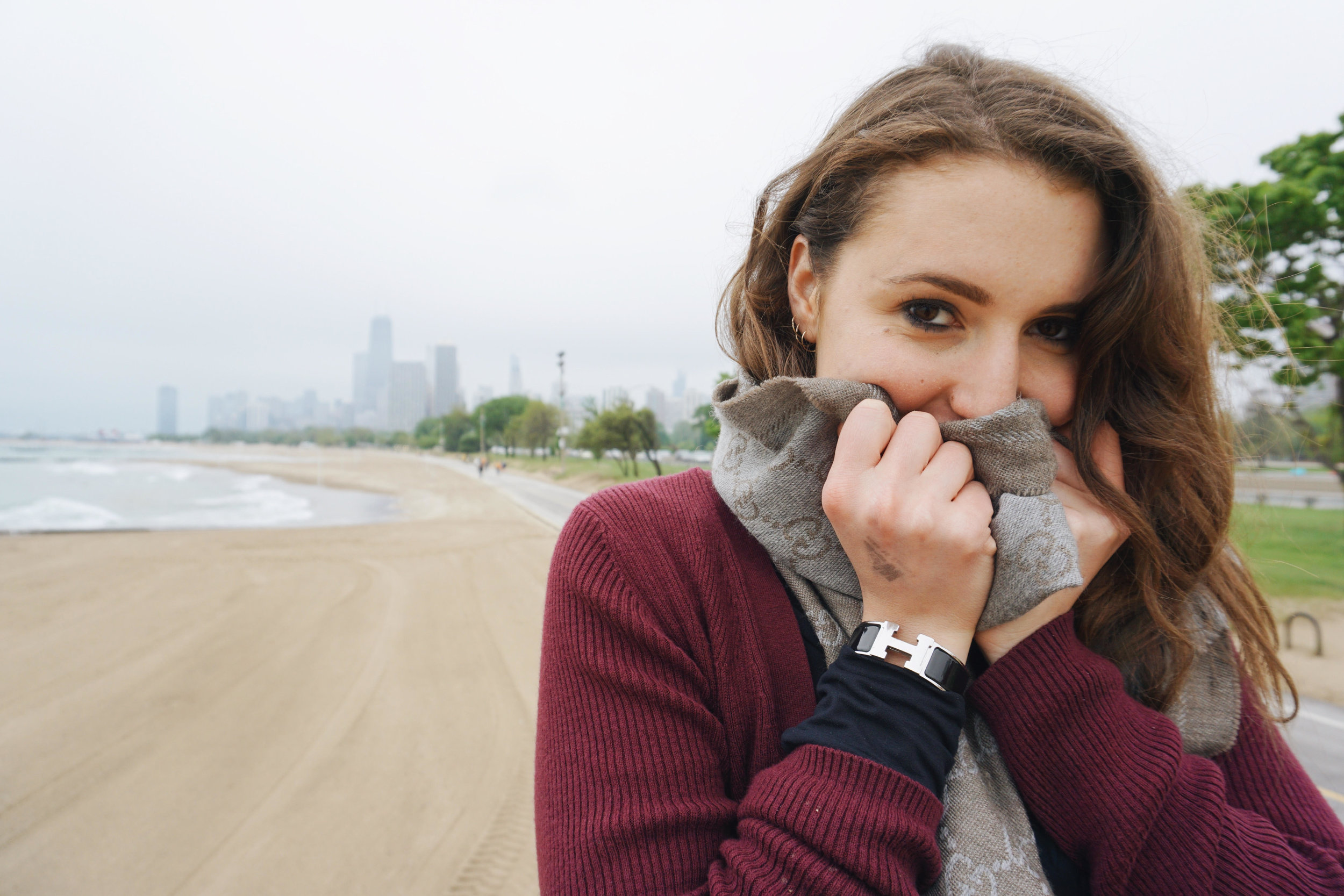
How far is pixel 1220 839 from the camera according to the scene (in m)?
0.88

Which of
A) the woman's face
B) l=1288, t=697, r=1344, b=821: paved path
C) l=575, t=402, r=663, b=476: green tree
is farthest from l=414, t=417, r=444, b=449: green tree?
the woman's face

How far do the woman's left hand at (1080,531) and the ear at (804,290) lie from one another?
18.8 inches

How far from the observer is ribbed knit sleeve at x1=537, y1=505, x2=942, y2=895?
27.8 inches

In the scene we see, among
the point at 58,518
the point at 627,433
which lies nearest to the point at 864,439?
the point at 627,433

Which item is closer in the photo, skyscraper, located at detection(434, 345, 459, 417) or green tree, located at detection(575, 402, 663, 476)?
green tree, located at detection(575, 402, 663, 476)

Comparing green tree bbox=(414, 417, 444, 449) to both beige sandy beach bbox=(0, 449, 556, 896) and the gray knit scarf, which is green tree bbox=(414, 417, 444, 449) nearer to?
beige sandy beach bbox=(0, 449, 556, 896)

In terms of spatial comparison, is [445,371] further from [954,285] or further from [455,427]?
[954,285]

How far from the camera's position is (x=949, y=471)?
874 mm

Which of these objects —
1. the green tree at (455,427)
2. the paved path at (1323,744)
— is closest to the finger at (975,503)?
the paved path at (1323,744)

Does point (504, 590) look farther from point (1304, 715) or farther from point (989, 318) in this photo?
point (989, 318)

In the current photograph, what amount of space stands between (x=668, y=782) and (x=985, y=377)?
763mm

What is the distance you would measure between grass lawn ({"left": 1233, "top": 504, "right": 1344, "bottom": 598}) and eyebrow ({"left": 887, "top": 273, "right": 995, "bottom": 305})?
3.04 feet

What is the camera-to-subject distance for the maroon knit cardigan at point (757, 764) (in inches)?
28.8

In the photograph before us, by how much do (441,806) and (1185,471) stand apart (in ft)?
19.0
